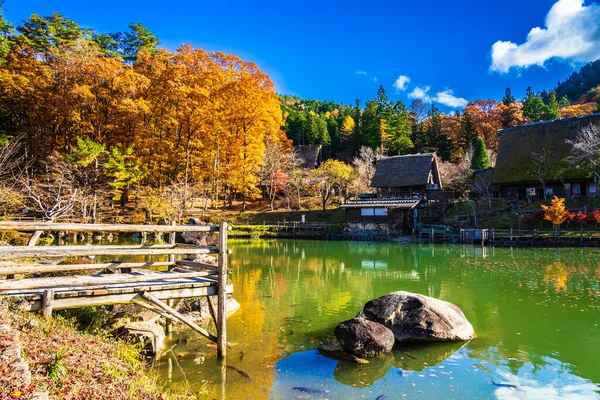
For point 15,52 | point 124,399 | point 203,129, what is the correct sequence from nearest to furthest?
1. point 124,399
2. point 15,52
3. point 203,129

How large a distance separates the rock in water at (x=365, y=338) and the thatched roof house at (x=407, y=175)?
3643 cm

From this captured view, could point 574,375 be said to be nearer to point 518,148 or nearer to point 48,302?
point 48,302

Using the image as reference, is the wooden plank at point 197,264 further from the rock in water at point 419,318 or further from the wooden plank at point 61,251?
the rock in water at point 419,318

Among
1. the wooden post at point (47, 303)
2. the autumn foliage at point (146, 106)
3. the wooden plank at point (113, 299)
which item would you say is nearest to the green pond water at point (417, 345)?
the wooden plank at point (113, 299)

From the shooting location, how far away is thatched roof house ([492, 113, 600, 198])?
3562 centimetres

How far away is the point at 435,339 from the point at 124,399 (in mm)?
6751

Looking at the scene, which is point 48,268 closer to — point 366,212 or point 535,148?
point 366,212

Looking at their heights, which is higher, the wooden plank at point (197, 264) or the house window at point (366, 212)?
the house window at point (366, 212)

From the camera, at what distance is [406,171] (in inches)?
1722

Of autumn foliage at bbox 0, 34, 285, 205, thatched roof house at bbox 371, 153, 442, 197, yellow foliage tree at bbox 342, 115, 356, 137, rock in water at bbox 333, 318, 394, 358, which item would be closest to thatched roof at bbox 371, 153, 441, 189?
thatched roof house at bbox 371, 153, 442, 197

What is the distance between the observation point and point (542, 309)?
11.2m

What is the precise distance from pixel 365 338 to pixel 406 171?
38.3m

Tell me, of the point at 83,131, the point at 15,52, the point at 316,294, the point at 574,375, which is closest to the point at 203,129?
the point at 83,131

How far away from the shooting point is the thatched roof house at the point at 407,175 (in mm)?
42531
